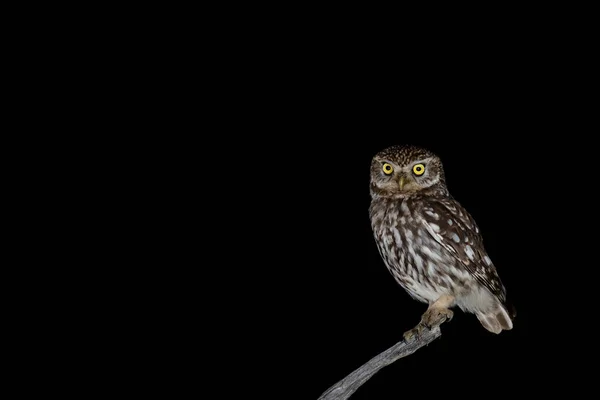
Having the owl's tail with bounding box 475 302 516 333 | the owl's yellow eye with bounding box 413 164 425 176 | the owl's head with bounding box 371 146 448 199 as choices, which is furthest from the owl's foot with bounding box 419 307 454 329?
the owl's yellow eye with bounding box 413 164 425 176

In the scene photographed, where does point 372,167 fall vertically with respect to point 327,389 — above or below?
above

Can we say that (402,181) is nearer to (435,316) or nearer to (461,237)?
(461,237)

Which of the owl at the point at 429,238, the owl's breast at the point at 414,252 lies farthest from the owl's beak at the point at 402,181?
the owl's breast at the point at 414,252

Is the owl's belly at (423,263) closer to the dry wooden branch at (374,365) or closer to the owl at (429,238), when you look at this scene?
the owl at (429,238)

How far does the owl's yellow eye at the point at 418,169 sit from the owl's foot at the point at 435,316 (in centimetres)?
68

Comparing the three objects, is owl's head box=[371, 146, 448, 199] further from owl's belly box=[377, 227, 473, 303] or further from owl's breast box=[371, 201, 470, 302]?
owl's belly box=[377, 227, 473, 303]

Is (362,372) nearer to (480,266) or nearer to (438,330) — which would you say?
(438,330)

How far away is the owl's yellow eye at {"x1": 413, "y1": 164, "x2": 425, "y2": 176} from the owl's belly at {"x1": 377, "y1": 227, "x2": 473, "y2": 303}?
27 cm

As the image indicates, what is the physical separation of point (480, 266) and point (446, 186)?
42cm

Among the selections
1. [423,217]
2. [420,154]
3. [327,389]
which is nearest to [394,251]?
[423,217]

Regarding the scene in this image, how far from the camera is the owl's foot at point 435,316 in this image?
3.82m

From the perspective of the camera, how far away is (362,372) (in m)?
3.61

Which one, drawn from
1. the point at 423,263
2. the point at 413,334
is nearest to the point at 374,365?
the point at 413,334

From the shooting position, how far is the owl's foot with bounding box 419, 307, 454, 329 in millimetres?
3822
